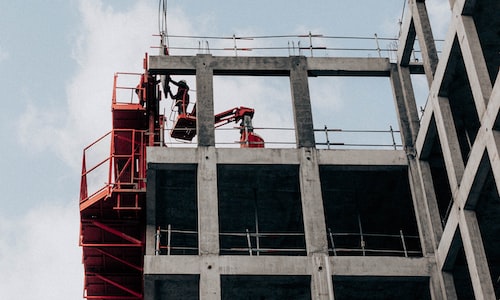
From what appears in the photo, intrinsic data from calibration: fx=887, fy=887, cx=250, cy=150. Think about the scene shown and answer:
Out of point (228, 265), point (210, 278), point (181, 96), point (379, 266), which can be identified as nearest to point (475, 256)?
point (379, 266)

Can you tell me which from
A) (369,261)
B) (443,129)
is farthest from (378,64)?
(369,261)

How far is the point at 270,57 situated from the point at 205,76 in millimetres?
2479

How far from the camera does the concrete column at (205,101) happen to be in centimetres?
2952

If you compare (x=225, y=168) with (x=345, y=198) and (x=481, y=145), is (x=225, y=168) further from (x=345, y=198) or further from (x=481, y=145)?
(x=481, y=145)

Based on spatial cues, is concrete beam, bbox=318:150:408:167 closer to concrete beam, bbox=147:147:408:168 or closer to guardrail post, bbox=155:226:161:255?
concrete beam, bbox=147:147:408:168

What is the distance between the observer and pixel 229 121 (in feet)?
113

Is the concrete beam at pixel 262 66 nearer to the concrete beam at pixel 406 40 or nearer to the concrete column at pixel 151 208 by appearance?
the concrete beam at pixel 406 40

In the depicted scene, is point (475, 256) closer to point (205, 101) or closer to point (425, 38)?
point (425, 38)

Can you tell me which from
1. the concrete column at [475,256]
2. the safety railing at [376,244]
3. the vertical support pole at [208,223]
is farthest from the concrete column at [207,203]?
the concrete column at [475,256]

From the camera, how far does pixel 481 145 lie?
78.5ft

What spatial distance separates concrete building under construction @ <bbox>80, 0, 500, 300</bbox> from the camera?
87.1 feet

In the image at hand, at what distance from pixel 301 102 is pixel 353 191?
3796 millimetres

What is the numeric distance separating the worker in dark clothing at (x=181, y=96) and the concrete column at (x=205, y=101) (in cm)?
226

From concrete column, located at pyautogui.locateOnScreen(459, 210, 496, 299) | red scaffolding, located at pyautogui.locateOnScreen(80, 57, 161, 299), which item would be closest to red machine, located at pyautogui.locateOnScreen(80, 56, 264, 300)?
red scaffolding, located at pyautogui.locateOnScreen(80, 57, 161, 299)
